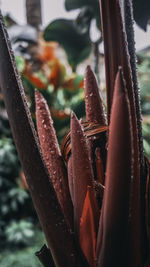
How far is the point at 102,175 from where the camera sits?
26 cm

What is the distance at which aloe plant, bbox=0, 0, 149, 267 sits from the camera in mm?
195

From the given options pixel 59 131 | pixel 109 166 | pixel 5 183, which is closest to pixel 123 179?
pixel 109 166

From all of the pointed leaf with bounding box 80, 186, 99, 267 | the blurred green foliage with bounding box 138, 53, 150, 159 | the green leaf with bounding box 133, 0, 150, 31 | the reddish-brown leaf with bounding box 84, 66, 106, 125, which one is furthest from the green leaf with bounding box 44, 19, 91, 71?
the pointed leaf with bounding box 80, 186, 99, 267

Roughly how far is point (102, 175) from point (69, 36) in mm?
1597

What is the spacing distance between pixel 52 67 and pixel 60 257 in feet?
7.07

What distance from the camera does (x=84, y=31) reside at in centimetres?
173

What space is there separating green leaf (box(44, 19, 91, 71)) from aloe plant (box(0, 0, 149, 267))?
5.02ft

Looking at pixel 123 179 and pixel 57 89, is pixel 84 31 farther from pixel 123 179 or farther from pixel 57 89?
pixel 123 179

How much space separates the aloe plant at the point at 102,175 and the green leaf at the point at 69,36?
5.02 feet

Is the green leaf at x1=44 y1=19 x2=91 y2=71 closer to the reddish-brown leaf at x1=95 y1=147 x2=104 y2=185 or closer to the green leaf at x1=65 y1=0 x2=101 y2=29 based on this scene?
the green leaf at x1=65 y1=0 x2=101 y2=29

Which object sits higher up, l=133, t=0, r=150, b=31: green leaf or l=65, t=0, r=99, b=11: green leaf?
l=65, t=0, r=99, b=11: green leaf

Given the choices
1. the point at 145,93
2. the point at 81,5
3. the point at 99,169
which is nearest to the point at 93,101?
the point at 99,169

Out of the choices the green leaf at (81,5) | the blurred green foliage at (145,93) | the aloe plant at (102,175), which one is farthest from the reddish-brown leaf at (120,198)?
the green leaf at (81,5)

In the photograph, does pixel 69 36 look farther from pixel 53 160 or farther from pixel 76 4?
pixel 53 160
